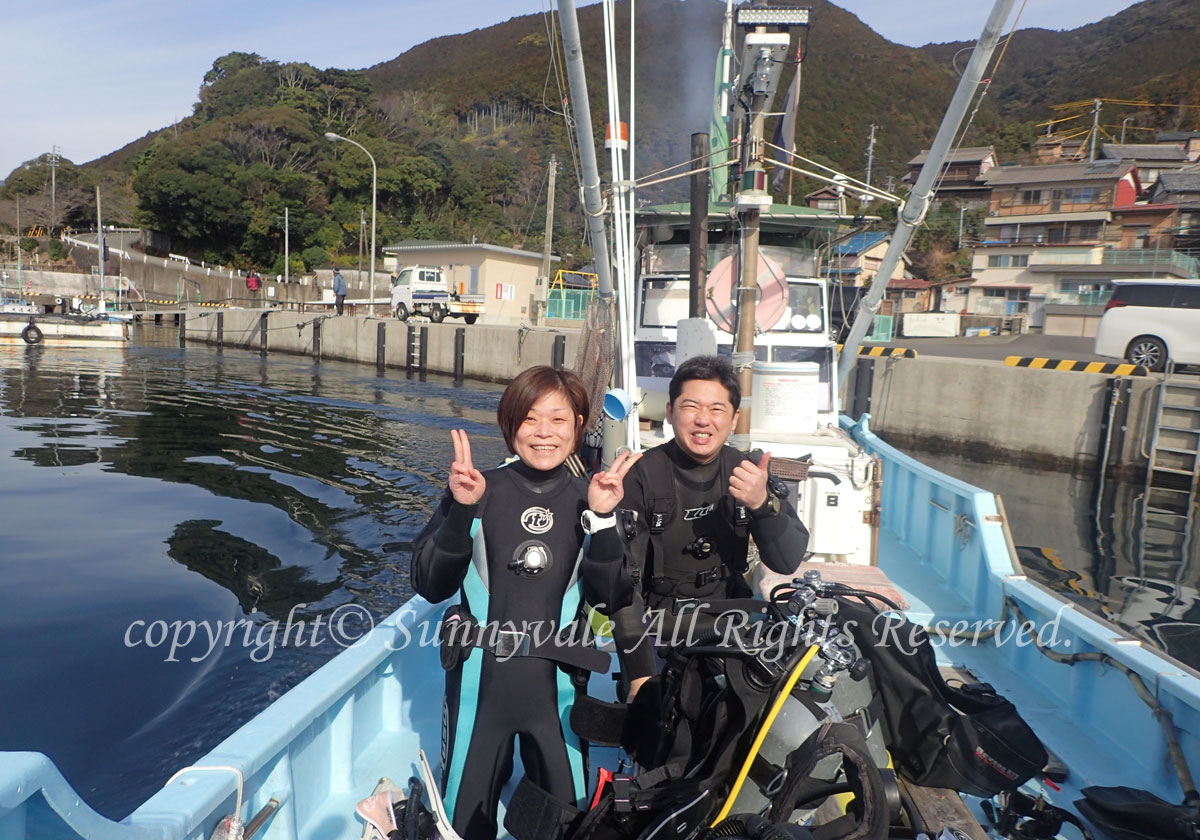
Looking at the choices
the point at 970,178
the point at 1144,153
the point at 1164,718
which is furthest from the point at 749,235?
the point at 1144,153

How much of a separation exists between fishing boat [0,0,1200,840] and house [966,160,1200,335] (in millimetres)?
39416

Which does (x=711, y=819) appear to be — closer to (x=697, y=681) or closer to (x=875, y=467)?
(x=697, y=681)

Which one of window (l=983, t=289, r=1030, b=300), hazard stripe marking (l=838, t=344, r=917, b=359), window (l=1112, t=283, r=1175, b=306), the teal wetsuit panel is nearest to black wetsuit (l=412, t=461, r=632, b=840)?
the teal wetsuit panel

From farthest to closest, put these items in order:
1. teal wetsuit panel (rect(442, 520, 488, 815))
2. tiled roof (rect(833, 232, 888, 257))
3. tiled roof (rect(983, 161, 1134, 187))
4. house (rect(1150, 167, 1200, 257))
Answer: tiled roof (rect(983, 161, 1134, 187)) → house (rect(1150, 167, 1200, 257)) → tiled roof (rect(833, 232, 888, 257)) → teal wetsuit panel (rect(442, 520, 488, 815))

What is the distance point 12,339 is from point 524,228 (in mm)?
36541

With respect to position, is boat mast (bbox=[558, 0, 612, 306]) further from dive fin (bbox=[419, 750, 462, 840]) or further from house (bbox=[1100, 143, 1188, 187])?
house (bbox=[1100, 143, 1188, 187])

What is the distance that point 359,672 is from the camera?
289 cm

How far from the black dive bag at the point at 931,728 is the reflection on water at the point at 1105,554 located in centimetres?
528

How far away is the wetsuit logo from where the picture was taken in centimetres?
239

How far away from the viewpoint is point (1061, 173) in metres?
43.7

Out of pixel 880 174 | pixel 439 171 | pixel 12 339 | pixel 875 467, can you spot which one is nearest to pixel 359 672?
pixel 875 467

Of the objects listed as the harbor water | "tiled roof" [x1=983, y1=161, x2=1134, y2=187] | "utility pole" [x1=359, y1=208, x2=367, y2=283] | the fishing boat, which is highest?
"tiled roof" [x1=983, y1=161, x2=1134, y2=187]

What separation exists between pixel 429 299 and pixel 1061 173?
122 feet

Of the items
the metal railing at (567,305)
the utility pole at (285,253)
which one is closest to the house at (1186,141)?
the metal railing at (567,305)
